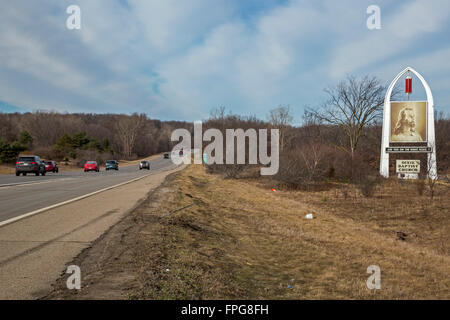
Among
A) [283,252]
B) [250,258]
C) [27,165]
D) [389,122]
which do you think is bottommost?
[283,252]

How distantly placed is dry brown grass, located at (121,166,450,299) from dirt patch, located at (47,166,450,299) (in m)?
0.02

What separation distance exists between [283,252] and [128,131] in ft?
359

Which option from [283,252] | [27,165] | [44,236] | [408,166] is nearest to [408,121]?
[408,166]

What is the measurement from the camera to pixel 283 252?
329 inches

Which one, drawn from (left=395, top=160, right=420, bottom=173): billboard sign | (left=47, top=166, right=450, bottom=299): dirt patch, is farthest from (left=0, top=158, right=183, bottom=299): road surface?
(left=395, top=160, right=420, bottom=173): billboard sign

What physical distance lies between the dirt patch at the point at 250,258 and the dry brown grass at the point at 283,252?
0.02m

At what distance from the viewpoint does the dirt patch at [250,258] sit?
4836 mm

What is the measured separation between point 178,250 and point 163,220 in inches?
115

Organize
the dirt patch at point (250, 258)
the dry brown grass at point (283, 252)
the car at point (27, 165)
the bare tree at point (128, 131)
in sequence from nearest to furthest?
the dirt patch at point (250, 258) < the dry brown grass at point (283, 252) < the car at point (27, 165) < the bare tree at point (128, 131)

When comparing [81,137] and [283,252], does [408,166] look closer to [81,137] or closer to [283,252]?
[283,252]

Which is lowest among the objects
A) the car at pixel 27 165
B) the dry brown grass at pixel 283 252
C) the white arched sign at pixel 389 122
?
the dry brown grass at pixel 283 252

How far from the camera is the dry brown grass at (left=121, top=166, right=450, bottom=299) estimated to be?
5.22 meters

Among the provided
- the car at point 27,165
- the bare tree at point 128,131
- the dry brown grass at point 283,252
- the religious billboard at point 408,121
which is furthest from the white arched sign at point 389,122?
the bare tree at point 128,131

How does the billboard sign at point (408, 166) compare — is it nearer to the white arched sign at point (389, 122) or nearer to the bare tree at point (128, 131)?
the white arched sign at point (389, 122)
